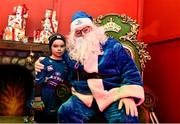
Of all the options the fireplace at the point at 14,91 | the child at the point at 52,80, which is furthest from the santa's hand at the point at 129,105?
the fireplace at the point at 14,91

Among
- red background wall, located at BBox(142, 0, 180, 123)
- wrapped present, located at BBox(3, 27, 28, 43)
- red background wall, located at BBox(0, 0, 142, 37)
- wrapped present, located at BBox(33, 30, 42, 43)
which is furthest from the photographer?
red background wall, located at BBox(0, 0, 142, 37)

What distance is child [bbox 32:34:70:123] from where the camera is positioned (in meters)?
3.19

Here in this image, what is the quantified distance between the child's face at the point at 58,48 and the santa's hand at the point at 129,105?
2.62ft

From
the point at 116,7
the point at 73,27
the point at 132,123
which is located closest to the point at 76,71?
the point at 73,27

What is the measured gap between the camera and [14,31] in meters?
3.65

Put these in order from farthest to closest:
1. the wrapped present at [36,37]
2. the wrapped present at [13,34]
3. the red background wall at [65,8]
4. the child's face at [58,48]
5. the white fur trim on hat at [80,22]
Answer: the red background wall at [65,8] < the wrapped present at [36,37] < the wrapped present at [13,34] < the child's face at [58,48] < the white fur trim on hat at [80,22]

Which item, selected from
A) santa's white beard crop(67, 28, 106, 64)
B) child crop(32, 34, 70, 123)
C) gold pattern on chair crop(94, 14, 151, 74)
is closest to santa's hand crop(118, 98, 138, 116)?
santa's white beard crop(67, 28, 106, 64)

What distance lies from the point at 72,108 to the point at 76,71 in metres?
0.35

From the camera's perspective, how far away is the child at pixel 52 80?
10.5ft

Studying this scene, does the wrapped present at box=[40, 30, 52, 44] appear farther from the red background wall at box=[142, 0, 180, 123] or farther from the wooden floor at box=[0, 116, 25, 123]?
the red background wall at box=[142, 0, 180, 123]

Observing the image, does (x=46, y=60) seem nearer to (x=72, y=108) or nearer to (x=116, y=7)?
(x=72, y=108)

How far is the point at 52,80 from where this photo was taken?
320 centimetres

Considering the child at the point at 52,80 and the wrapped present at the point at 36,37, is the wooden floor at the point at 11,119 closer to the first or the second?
the child at the point at 52,80

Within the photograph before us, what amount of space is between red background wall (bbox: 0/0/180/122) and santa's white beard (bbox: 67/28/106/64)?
0.93m
